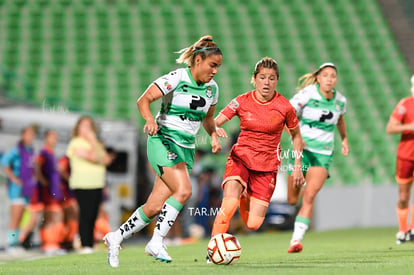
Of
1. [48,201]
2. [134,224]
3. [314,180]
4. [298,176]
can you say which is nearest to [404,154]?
[314,180]

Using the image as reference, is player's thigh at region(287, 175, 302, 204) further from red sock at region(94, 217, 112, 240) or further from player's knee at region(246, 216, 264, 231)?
red sock at region(94, 217, 112, 240)

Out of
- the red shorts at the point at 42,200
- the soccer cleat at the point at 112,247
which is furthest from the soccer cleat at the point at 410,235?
the red shorts at the point at 42,200

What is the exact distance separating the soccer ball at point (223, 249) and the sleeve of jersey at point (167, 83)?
4.28ft

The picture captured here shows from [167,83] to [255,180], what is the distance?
4.78 ft

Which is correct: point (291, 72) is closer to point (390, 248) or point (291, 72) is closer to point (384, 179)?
point (384, 179)

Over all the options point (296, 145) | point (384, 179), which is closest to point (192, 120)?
point (296, 145)

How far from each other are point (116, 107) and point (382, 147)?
6.75 m

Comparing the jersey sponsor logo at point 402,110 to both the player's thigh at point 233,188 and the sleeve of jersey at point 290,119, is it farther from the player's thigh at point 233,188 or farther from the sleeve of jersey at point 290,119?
the player's thigh at point 233,188

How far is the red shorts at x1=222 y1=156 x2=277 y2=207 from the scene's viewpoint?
307 inches

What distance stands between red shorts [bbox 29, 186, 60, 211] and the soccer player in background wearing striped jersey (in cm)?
617

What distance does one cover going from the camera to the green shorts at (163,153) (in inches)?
277

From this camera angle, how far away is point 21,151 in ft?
41.4

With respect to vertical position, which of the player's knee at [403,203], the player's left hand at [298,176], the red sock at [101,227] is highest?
the player's left hand at [298,176]

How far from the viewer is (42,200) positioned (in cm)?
1315
